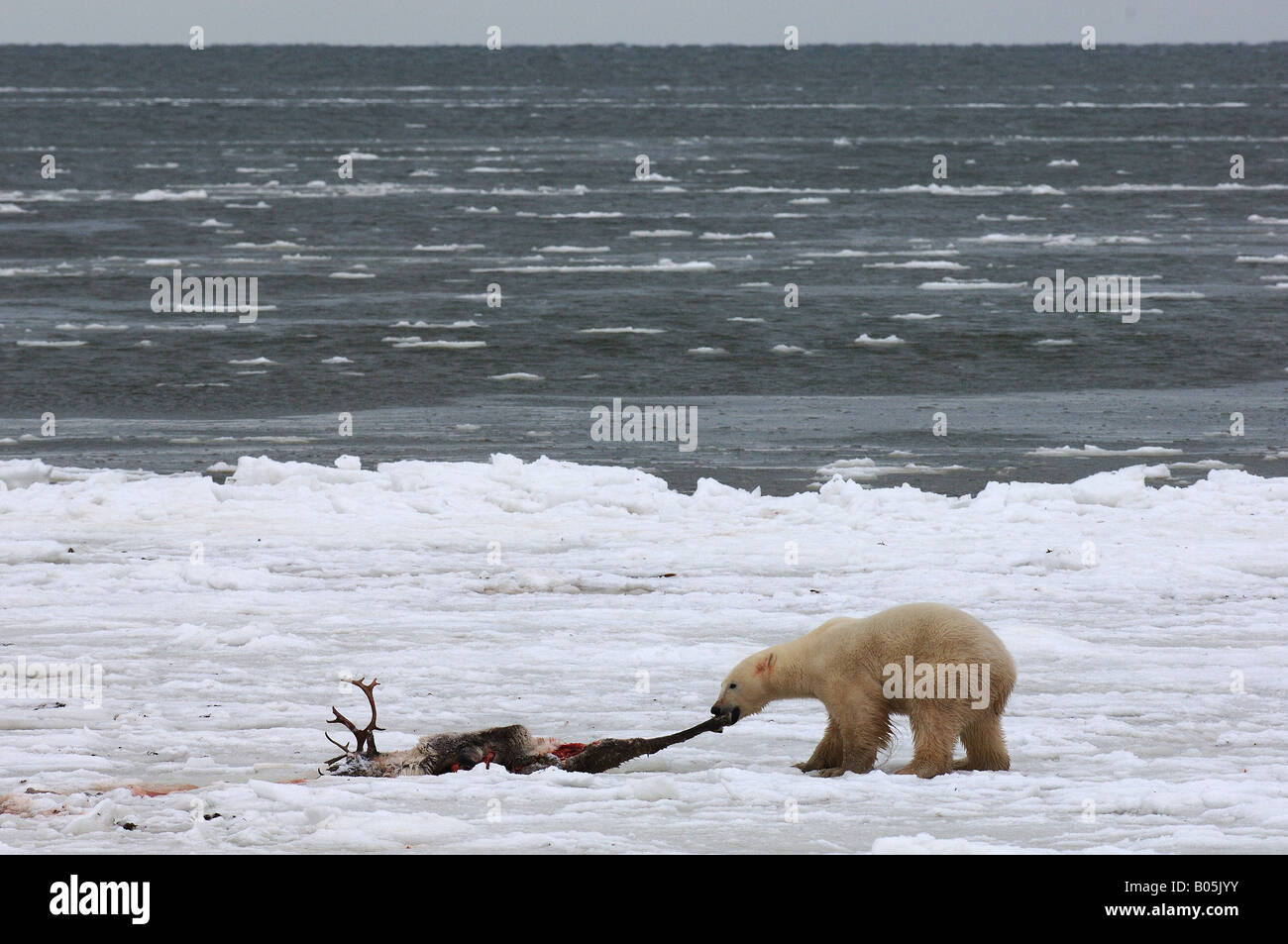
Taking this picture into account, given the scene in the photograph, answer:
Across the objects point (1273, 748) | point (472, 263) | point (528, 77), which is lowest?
point (1273, 748)

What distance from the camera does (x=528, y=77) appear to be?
473 feet

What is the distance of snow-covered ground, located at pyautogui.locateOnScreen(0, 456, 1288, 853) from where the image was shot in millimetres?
6145

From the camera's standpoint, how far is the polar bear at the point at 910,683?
6.59 metres

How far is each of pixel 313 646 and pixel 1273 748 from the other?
5174 mm

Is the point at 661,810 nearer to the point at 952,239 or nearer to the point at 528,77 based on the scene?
the point at 952,239

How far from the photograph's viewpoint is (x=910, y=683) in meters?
6.67

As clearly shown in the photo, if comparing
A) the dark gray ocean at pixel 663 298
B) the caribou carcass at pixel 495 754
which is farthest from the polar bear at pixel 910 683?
the dark gray ocean at pixel 663 298

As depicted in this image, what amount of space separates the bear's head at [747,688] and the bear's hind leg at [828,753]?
32 cm

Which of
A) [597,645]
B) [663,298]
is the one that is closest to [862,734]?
[597,645]

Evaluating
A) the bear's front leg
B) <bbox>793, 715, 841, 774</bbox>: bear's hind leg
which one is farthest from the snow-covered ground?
<bbox>793, 715, 841, 774</bbox>: bear's hind leg

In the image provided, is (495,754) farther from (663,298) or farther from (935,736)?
(663,298)

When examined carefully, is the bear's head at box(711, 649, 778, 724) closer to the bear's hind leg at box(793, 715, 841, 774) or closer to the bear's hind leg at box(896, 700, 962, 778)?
the bear's hind leg at box(793, 715, 841, 774)

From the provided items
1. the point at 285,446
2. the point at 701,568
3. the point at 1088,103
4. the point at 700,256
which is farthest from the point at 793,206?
the point at 1088,103

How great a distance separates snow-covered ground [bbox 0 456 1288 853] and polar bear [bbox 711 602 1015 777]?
199mm
